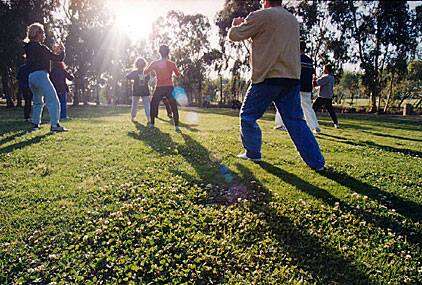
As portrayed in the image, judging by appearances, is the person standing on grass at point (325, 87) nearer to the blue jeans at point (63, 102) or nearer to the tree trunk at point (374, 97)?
the blue jeans at point (63, 102)

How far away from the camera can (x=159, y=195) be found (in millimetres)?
4621

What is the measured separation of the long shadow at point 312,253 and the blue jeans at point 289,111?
5.49ft

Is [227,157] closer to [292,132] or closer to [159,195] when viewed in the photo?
[292,132]

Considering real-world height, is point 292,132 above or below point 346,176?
above

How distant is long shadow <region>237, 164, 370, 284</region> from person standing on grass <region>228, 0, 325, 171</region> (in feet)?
5.73

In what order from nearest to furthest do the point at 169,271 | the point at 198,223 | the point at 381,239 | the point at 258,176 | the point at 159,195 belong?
the point at 169,271 < the point at 381,239 < the point at 198,223 < the point at 159,195 < the point at 258,176

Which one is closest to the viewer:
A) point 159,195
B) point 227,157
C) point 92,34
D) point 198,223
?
point 198,223

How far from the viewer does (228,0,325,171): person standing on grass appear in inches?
214

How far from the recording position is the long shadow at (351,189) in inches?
147

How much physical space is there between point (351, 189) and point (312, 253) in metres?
2.11

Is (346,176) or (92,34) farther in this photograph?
(92,34)

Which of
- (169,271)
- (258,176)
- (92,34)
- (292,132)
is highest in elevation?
(92,34)

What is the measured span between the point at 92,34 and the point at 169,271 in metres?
45.1

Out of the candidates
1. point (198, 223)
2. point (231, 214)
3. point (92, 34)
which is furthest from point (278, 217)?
point (92, 34)
